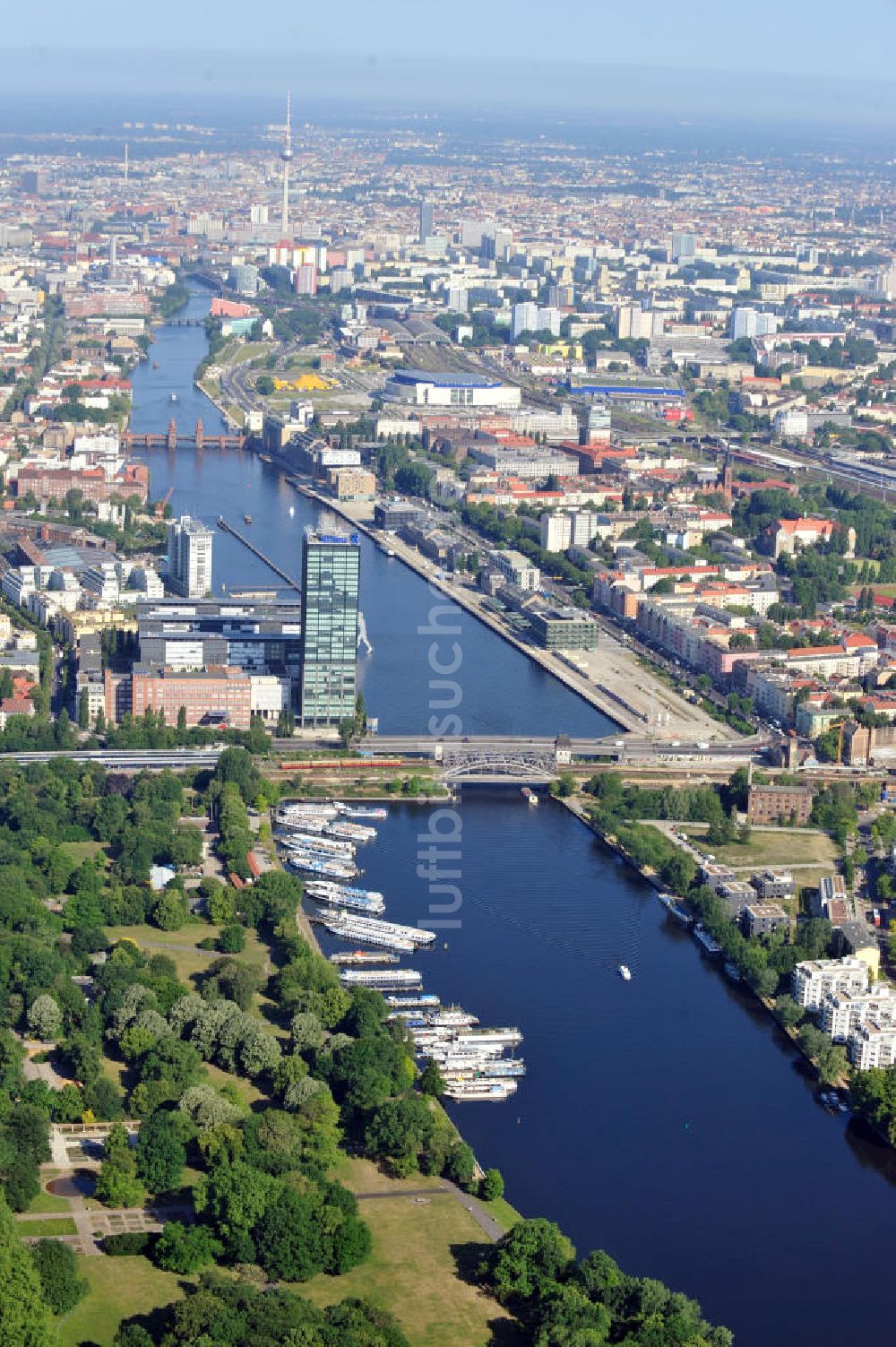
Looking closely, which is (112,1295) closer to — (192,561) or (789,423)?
(192,561)

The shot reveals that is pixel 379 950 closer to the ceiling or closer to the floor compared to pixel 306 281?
closer to the floor

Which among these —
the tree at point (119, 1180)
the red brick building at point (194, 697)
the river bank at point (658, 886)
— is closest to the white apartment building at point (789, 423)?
the red brick building at point (194, 697)

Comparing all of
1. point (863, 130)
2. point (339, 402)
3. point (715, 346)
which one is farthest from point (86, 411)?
point (863, 130)

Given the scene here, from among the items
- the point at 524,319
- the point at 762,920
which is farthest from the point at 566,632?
the point at 524,319

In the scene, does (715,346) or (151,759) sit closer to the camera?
(151,759)

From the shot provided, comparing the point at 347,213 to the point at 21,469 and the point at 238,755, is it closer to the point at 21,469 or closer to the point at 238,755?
the point at 21,469

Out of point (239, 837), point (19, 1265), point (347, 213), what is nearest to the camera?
point (19, 1265)

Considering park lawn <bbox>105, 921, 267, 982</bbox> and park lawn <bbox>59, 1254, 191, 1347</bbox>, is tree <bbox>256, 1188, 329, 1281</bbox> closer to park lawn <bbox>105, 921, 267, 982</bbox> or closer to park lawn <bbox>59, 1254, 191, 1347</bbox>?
park lawn <bbox>59, 1254, 191, 1347</bbox>
